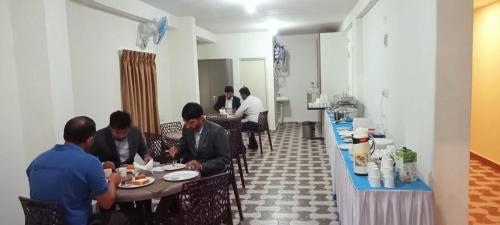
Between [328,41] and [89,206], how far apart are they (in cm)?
655

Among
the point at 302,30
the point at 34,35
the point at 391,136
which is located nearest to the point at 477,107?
the point at 391,136

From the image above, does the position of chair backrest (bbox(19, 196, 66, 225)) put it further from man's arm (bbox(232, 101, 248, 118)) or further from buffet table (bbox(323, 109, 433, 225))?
man's arm (bbox(232, 101, 248, 118))

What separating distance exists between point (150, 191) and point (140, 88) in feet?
9.92

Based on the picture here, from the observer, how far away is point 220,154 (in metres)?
3.08

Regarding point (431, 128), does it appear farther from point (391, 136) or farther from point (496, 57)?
point (496, 57)

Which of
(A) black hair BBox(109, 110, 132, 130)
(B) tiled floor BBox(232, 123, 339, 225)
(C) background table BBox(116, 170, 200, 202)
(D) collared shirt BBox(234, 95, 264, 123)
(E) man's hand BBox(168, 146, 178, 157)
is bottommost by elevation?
(B) tiled floor BBox(232, 123, 339, 225)

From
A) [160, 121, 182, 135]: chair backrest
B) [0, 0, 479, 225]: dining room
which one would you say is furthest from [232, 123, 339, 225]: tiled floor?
[160, 121, 182, 135]: chair backrest

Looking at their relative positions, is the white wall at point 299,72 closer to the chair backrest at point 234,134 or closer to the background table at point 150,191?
the chair backrest at point 234,134

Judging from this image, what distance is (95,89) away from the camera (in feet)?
13.8

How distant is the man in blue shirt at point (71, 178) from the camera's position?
2035 mm

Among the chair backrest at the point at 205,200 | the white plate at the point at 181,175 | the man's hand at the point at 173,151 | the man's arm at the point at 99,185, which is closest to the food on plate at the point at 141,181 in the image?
the white plate at the point at 181,175

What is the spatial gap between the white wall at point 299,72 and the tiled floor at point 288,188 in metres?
3.08

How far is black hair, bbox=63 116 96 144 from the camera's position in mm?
2191

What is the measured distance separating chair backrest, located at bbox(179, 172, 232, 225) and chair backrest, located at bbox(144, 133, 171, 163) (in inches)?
58.7
